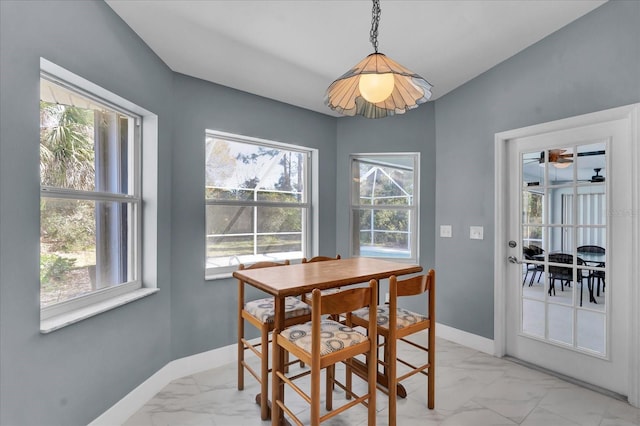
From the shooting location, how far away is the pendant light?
147cm

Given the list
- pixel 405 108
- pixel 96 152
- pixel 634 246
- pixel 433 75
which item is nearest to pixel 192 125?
pixel 96 152

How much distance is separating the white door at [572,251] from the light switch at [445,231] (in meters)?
0.55

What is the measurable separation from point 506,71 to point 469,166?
880 millimetres

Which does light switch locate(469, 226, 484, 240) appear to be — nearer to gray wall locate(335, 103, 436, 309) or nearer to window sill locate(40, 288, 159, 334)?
gray wall locate(335, 103, 436, 309)

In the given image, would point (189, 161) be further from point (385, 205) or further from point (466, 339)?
point (466, 339)

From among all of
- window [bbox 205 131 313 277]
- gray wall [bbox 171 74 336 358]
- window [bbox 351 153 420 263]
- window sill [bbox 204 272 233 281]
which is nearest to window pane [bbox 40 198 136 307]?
gray wall [bbox 171 74 336 358]

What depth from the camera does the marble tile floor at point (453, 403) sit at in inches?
75.5

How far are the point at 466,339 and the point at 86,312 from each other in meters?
3.11

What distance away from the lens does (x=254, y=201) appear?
3.01m

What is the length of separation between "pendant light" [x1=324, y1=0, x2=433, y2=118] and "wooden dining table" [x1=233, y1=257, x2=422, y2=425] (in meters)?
1.05

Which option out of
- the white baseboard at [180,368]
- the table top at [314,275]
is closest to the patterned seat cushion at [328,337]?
the table top at [314,275]

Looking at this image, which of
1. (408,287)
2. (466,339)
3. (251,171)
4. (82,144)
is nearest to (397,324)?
(408,287)

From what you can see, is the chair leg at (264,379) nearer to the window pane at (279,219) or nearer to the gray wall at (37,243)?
the gray wall at (37,243)

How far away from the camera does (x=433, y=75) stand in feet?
9.37
